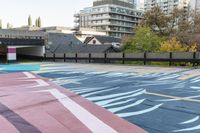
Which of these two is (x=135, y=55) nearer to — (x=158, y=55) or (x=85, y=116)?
(x=158, y=55)

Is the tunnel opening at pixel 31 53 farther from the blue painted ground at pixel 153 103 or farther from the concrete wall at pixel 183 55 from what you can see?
the blue painted ground at pixel 153 103

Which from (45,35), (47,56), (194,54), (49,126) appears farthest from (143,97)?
(45,35)

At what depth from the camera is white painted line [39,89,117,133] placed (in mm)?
6059

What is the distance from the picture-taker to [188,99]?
915 cm

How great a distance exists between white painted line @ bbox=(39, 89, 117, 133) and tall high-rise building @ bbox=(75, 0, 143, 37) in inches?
3712

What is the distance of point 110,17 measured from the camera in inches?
4136

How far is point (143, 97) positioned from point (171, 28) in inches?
1736

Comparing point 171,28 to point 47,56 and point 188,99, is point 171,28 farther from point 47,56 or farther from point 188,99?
point 188,99

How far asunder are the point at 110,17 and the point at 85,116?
328 feet

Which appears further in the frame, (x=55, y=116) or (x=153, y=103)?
(x=153, y=103)

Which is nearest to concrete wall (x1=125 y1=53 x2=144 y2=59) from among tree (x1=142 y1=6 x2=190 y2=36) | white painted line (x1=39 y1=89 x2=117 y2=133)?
white painted line (x1=39 y1=89 x2=117 y2=133)

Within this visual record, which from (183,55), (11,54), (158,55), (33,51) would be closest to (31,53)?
(33,51)

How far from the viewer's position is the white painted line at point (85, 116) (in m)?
6.06

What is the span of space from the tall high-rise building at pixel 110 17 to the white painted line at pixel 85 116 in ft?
309
